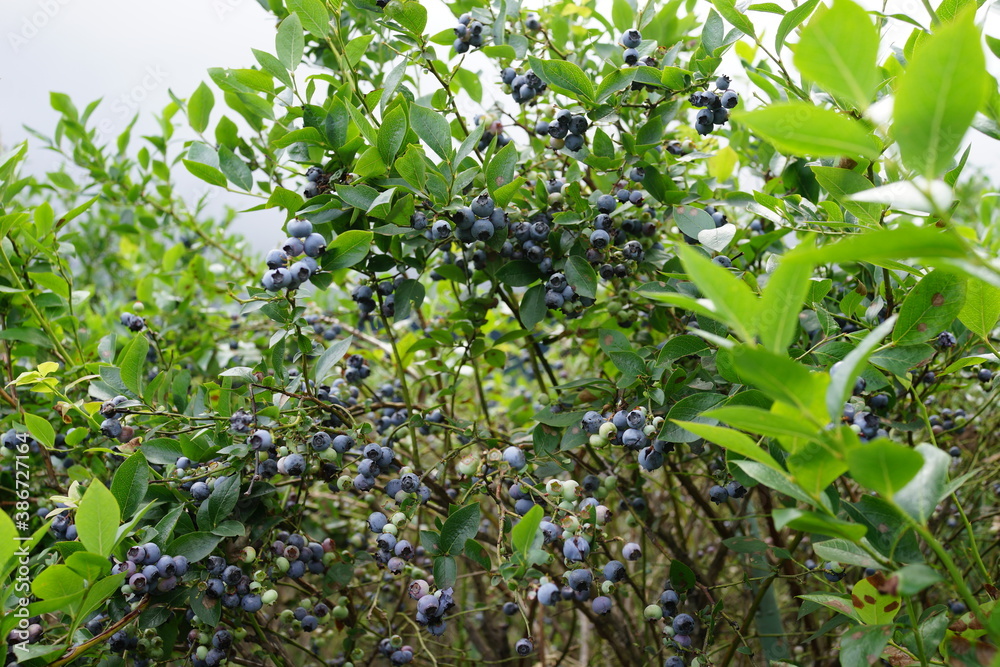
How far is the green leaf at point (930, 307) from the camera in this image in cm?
79

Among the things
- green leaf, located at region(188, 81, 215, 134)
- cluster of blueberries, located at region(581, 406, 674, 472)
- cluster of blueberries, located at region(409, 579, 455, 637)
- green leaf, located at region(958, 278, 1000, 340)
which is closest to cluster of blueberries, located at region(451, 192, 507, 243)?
cluster of blueberries, located at region(581, 406, 674, 472)

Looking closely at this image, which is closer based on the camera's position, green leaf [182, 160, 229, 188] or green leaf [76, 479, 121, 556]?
green leaf [76, 479, 121, 556]

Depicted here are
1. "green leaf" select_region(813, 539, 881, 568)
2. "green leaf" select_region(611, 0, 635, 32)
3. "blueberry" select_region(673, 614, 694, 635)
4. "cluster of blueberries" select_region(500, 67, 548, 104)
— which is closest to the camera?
"green leaf" select_region(813, 539, 881, 568)

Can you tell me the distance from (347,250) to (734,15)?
0.80m

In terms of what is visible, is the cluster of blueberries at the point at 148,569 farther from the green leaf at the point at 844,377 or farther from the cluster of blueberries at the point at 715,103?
the cluster of blueberries at the point at 715,103

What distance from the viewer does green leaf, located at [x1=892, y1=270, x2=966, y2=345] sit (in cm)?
79

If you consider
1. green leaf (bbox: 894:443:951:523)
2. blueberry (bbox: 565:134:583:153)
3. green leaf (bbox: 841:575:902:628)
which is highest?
blueberry (bbox: 565:134:583:153)

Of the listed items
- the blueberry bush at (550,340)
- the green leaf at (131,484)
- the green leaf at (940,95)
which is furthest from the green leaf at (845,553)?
the green leaf at (131,484)

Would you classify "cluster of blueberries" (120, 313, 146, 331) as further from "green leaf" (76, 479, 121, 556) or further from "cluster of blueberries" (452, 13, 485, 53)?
"cluster of blueberries" (452, 13, 485, 53)

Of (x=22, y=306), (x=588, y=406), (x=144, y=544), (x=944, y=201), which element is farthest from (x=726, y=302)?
(x=22, y=306)

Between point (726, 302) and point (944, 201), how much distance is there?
0.53 ft

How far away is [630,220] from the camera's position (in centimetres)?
130

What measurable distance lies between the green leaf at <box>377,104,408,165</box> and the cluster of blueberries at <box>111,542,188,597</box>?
70 cm

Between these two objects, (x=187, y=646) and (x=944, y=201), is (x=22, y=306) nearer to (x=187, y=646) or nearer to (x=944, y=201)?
(x=187, y=646)
